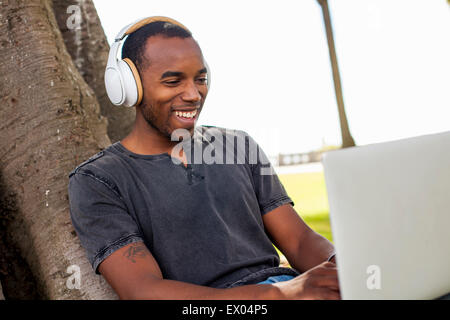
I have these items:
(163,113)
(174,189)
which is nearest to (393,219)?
(174,189)

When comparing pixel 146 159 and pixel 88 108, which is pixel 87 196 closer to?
pixel 146 159

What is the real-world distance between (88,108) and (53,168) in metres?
0.42

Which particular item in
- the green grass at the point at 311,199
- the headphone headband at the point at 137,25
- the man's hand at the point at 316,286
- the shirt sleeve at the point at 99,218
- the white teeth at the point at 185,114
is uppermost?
the headphone headband at the point at 137,25

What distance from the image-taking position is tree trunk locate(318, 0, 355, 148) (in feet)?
27.9

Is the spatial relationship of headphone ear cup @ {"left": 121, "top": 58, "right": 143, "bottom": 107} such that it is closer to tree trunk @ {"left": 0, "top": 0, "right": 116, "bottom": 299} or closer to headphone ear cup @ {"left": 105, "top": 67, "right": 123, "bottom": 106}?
headphone ear cup @ {"left": 105, "top": 67, "right": 123, "bottom": 106}

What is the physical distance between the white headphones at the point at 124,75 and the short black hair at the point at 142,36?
0.06 ft

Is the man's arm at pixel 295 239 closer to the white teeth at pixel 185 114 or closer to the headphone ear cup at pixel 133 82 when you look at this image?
the white teeth at pixel 185 114

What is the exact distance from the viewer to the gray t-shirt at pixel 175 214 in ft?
4.97

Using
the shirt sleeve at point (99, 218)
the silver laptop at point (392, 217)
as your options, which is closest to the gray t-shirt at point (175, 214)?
the shirt sleeve at point (99, 218)

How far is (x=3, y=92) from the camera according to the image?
6.71 ft

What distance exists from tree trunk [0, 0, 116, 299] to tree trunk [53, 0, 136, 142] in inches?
21.7

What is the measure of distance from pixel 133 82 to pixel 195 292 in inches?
30.2

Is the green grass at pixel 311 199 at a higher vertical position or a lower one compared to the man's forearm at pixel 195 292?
lower
